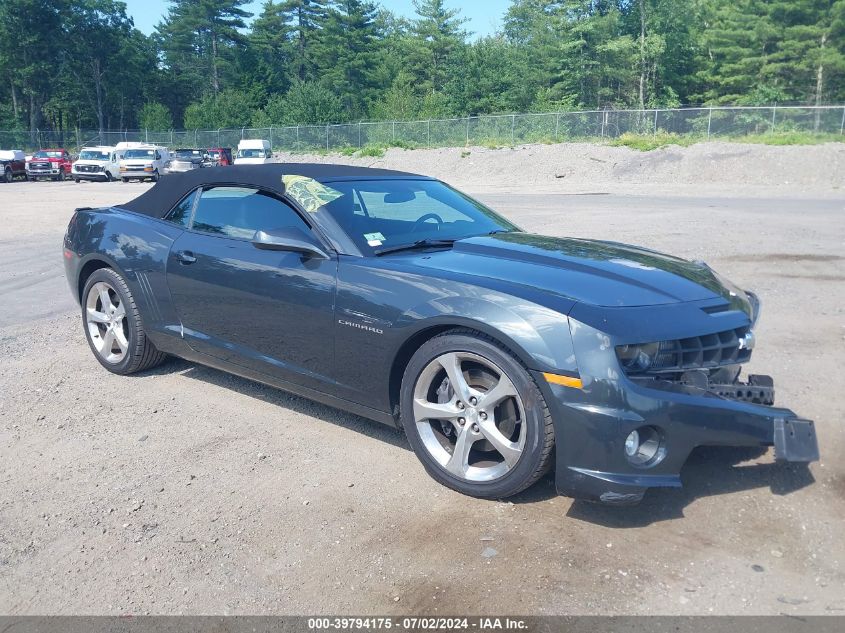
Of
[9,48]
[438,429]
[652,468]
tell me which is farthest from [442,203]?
[9,48]

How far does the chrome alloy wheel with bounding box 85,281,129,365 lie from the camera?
18.2 feet

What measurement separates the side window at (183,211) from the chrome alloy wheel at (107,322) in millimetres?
754

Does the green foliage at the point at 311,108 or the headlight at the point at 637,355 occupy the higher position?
the green foliage at the point at 311,108

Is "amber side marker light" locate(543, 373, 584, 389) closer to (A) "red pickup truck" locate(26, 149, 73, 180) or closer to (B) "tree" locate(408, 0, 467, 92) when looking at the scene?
(A) "red pickup truck" locate(26, 149, 73, 180)

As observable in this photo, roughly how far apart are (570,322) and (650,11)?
204 feet

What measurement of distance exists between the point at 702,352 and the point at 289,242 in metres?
2.18

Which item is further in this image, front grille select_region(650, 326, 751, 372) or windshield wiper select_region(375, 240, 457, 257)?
windshield wiper select_region(375, 240, 457, 257)

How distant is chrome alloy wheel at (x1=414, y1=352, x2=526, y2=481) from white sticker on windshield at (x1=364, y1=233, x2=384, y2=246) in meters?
0.88

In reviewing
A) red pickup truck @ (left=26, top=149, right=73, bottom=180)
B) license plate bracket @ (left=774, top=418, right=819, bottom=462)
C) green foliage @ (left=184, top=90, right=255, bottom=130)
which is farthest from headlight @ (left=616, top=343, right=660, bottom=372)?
green foliage @ (left=184, top=90, right=255, bottom=130)

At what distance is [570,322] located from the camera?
334 centimetres

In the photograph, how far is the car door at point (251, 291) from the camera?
4238mm

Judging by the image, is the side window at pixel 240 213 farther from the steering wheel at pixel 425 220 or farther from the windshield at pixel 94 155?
the windshield at pixel 94 155

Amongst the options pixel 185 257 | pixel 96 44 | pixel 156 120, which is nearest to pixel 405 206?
pixel 185 257

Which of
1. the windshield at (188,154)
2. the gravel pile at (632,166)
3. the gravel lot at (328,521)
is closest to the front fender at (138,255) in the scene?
the gravel lot at (328,521)
